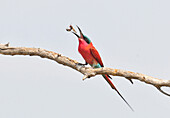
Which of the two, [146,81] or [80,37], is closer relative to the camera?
[146,81]

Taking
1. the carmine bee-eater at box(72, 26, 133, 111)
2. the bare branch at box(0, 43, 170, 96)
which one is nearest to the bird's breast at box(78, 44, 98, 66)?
the carmine bee-eater at box(72, 26, 133, 111)

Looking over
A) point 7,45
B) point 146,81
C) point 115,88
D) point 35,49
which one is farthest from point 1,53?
point 146,81

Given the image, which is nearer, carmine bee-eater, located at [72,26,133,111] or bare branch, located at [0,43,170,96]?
bare branch, located at [0,43,170,96]

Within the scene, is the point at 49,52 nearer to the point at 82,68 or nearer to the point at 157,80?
the point at 82,68

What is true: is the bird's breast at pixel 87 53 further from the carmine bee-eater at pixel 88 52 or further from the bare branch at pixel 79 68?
the bare branch at pixel 79 68

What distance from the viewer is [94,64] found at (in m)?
6.73

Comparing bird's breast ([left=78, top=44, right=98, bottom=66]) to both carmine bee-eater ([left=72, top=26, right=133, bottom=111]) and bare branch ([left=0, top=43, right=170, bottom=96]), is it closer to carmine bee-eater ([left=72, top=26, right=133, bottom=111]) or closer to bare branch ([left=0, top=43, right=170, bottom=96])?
carmine bee-eater ([left=72, top=26, right=133, bottom=111])

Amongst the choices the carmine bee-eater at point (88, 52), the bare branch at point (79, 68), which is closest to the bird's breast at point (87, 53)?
the carmine bee-eater at point (88, 52)

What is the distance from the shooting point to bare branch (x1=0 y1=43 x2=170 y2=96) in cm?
545

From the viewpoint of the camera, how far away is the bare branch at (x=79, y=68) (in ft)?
17.9

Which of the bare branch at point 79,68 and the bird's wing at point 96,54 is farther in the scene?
the bird's wing at point 96,54

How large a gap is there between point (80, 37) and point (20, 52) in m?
1.25

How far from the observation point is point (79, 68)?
19.8 ft

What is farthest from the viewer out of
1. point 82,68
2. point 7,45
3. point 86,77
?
point 7,45
